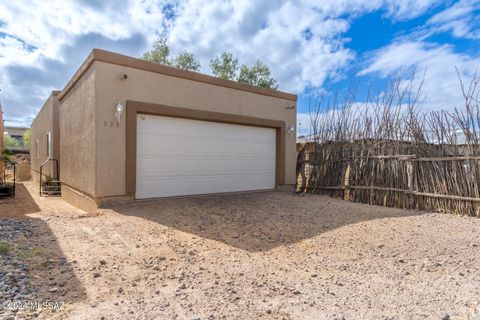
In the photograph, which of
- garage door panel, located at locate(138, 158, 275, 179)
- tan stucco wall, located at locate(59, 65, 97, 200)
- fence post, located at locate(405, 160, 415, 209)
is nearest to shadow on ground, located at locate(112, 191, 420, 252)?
→ fence post, located at locate(405, 160, 415, 209)

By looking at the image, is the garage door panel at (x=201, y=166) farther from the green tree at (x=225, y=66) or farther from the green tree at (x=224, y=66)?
the green tree at (x=225, y=66)

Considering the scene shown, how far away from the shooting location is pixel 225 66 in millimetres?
21453

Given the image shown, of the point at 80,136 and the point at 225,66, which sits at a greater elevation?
the point at 225,66

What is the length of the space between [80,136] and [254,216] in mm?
5126

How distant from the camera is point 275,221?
5.56 m

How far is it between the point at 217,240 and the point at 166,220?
1493 mm

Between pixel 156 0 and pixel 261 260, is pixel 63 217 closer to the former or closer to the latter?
pixel 261 260

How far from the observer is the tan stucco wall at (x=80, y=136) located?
256 inches

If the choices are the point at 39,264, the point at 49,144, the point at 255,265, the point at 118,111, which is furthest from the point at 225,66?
the point at 39,264

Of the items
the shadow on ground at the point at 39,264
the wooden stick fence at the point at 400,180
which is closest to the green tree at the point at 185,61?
the wooden stick fence at the point at 400,180

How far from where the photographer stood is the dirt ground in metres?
2.52

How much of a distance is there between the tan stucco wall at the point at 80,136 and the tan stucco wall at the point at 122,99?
206 millimetres

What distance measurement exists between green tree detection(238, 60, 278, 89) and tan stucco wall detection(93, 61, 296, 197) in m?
13.8

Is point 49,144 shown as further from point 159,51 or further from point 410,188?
point 410,188
